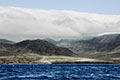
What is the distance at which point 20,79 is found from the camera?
305ft

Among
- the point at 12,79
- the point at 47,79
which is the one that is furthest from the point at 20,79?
the point at 47,79

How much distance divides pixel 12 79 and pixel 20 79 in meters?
3.02

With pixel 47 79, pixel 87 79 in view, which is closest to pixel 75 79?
pixel 87 79

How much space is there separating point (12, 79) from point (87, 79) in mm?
29347

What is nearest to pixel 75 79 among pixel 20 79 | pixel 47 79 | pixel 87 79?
pixel 87 79

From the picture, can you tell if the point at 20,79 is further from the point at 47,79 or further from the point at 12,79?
the point at 47,79

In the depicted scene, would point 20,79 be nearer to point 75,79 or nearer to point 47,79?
point 47,79

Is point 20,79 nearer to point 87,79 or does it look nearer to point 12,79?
point 12,79

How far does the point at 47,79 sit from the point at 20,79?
10377mm

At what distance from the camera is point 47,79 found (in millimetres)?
93375

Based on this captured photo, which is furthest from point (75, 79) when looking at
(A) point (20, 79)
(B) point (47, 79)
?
(A) point (20, 79)

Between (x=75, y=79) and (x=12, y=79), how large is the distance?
24.6 meters

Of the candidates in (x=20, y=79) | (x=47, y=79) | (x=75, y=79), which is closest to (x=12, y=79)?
(x=20, y=79)

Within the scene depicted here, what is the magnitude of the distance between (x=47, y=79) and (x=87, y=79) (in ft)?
52.5
